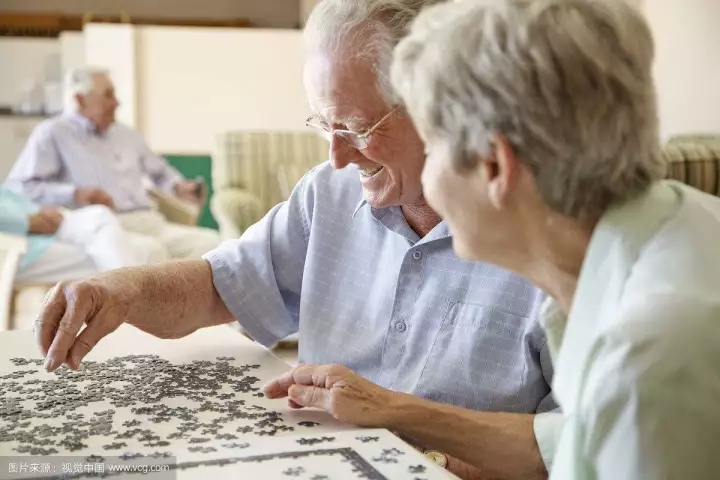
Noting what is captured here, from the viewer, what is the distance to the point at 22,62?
872 cm

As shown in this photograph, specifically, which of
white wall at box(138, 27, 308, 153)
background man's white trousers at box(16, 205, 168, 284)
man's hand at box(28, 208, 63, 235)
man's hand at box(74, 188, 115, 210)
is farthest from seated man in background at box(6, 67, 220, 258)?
white wall at box(138, 27, 308, 153)

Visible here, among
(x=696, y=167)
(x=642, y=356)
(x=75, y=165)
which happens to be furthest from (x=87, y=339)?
(x=75, y=165)

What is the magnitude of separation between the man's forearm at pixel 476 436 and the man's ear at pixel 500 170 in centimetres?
59

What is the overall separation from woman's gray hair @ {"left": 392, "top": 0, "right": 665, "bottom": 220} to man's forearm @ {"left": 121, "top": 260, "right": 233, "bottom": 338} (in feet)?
3.55

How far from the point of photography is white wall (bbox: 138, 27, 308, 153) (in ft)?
27.0

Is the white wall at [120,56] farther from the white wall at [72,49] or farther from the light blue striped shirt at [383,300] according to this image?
the light blue striped shirt at [383,300]

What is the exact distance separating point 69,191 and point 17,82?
3487mm

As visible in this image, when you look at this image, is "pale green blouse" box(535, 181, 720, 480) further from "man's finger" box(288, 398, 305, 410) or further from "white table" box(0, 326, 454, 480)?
"man's finger" box(288, 398, 305, 410)

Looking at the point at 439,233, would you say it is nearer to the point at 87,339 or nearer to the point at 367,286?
the point at 367,286

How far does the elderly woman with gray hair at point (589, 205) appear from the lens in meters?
0.90

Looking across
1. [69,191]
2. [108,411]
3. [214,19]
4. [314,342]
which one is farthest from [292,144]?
[108,411]

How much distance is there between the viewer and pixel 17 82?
8766 mm

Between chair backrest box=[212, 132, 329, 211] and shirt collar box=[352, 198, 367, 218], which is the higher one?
shirt collar box=[352, 198, 367, 218]

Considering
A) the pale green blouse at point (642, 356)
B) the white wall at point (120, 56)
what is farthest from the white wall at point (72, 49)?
the pale green blouse at point (642, 356)
